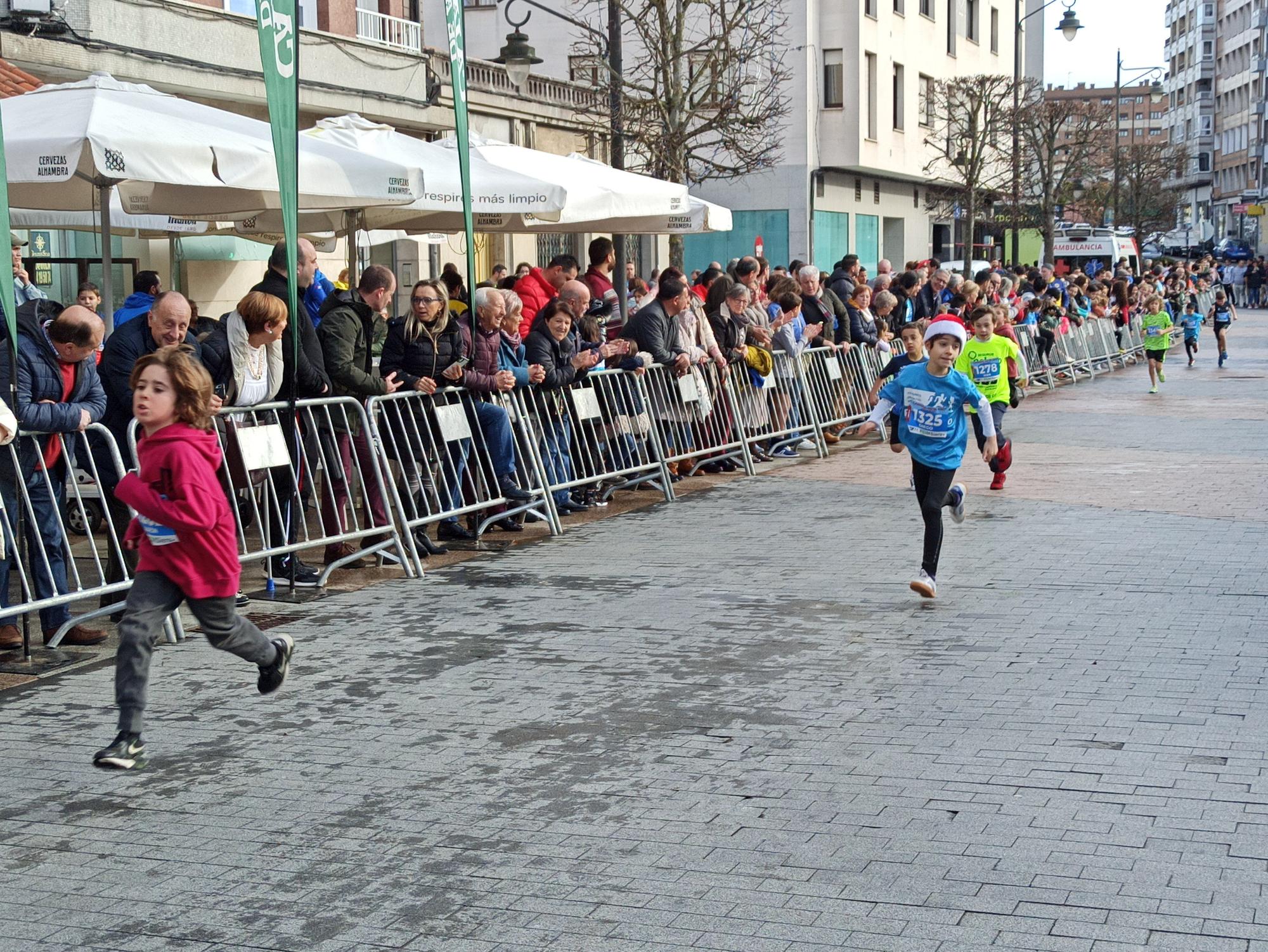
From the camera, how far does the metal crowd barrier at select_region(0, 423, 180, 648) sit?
7.75 m

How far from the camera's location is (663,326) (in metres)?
13.9

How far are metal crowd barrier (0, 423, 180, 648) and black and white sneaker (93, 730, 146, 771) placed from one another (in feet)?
6.11

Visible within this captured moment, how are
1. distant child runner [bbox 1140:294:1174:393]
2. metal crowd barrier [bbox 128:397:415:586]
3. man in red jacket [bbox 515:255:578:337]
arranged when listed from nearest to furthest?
metal crowd barrier [bbox 128:397:415:586], man in red jacket [bbox 515:255:578:337], distant child runner [bbox 1140:294:1174:393]

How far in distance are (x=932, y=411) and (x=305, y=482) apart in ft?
12.1

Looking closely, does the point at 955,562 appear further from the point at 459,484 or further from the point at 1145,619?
the point at 459,484

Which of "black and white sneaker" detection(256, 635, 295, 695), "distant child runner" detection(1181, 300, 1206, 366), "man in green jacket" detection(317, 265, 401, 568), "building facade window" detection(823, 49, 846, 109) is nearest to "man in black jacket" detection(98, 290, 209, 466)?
"man in green jacket" detection(317, 265, 401, 568)

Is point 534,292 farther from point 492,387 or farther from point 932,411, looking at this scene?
point 932,411

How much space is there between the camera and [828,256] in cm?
4475

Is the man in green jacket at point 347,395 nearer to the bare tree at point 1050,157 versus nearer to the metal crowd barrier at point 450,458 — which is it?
the metal crowd barrier at point 450,458

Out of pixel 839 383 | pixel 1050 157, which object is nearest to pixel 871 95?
pixel 1050 157

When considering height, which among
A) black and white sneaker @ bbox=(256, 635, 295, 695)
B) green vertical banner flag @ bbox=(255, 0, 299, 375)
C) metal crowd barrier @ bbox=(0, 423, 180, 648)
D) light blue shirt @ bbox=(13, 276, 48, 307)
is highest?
green vertical banner flag @ bbox=(255, 0, 299, 375)

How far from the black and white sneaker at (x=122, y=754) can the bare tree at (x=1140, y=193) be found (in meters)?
69.3

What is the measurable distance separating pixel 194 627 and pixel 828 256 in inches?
1480

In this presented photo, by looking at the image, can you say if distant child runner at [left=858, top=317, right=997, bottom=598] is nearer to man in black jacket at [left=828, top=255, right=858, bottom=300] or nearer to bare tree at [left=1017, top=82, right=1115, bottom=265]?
man in black jacket at [left=828, top=255, right=858, bottom=300]
